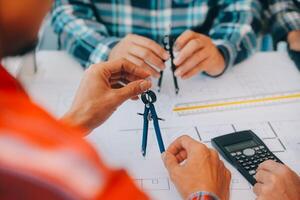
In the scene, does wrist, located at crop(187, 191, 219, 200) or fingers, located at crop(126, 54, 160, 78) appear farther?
fingers, located at crop(126, 54, 160, 78)

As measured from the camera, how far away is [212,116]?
1158mm

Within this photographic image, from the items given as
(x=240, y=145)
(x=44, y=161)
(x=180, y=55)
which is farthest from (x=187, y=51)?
(x=44, y=161)

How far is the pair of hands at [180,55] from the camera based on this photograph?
1243mm

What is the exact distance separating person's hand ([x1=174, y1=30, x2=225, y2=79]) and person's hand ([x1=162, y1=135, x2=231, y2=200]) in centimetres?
34

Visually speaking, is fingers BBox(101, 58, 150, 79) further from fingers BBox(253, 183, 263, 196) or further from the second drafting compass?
fingers BBox(253, 183, 263, 196)

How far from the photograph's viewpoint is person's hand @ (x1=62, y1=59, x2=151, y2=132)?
1.04m

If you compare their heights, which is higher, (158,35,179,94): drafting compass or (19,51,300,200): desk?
(158,35,179,94): drafting compass

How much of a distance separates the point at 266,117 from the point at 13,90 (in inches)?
29.5

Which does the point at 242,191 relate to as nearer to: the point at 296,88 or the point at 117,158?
the point at 117,158

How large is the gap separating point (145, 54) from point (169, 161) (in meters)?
0.39

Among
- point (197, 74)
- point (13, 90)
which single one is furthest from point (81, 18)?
point (13, 90)

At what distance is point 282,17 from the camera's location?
1599 mm

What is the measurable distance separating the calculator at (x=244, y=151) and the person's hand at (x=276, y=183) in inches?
1.4

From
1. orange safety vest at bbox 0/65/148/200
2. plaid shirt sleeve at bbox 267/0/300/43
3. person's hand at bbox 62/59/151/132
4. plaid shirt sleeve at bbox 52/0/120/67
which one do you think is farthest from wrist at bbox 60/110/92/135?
plaid shirt sleeve at bbox 267/0/300/43
